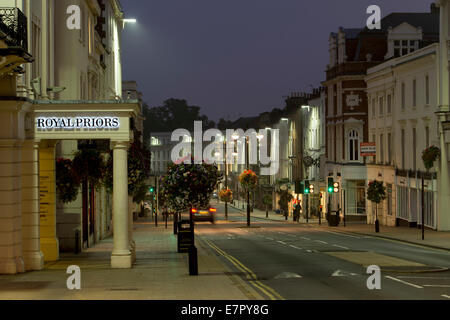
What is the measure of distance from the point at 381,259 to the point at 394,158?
32118 mm

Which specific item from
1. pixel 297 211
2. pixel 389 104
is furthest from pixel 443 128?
pixel 297 211

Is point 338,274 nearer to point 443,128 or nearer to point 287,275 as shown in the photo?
point 287,275

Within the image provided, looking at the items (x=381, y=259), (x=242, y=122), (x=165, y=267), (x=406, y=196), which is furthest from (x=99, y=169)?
(x=242, y=122)

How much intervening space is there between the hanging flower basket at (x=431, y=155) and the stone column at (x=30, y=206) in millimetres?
30626

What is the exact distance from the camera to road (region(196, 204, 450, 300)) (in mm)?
21656

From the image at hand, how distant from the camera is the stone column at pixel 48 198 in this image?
96.6 ft

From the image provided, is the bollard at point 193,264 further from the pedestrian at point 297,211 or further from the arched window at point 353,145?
the arched window at point 353,145

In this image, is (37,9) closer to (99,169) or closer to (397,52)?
(99,169)

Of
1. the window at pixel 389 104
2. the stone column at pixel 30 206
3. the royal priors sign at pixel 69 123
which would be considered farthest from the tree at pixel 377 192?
the stone column at pixel 30 206

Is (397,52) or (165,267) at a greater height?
(397,52)

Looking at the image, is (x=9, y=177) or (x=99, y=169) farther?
(x=99, y=169)

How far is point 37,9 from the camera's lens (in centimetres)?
2912

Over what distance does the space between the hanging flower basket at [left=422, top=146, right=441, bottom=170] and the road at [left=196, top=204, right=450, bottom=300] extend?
293 inches

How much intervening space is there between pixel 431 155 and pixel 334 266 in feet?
77.1
